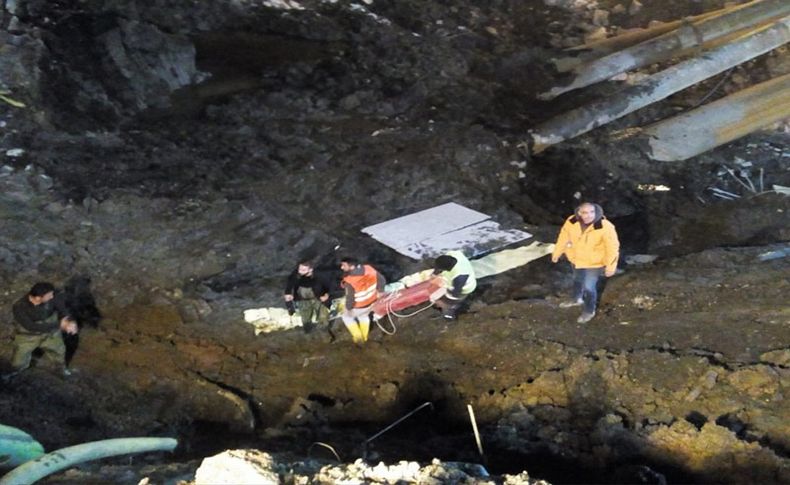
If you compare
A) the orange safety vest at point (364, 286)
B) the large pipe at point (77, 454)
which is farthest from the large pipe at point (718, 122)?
the large pipe at point (77, 454)

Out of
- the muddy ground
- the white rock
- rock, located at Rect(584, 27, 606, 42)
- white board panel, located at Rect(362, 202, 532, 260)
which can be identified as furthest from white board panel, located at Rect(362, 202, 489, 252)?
rock, located at Rect(584, 27, 606, 42)

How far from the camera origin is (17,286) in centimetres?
688

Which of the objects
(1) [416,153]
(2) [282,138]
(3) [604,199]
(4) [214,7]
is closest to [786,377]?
(3) [604,199]

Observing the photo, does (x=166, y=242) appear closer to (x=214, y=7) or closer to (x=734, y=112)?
(x=214, y=7)

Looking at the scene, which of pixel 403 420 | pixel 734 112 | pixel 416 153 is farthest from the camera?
pixel 734 112

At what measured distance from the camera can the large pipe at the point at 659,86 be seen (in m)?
9.73

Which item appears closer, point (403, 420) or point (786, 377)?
point (786, 377)

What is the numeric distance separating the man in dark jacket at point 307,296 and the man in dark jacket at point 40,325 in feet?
5.85

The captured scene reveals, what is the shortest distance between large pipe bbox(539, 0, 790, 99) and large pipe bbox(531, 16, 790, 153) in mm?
391

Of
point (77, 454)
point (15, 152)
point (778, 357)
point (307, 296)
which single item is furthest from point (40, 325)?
point (778, 357)

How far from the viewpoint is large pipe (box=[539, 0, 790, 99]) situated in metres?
10.9

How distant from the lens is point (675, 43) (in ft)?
36.2

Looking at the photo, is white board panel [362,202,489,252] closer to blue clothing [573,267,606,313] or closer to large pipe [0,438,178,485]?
blue clothing [573,267,606,313]

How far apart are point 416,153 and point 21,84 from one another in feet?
16.9
